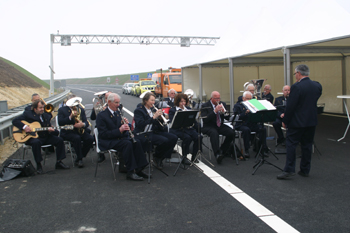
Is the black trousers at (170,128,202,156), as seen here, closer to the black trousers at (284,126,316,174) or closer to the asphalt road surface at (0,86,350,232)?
the asphalt road surface at (0,86,350,232)

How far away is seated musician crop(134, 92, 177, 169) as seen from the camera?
698 centimetres

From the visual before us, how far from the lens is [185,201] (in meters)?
5.15

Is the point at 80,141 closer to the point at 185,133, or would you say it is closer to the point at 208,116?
the point at 185,133

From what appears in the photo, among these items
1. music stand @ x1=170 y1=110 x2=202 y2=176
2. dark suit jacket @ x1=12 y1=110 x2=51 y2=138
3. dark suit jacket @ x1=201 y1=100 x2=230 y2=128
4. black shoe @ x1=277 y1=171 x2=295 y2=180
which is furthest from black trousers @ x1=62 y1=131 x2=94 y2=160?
black shoe @ x1=277 y1=171 x2=295 y2=180

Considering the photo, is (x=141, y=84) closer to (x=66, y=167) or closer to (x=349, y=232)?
(x=66, y=167)

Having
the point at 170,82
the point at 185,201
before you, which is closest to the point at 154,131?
the point at 185,201

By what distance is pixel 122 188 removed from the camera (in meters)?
5.99

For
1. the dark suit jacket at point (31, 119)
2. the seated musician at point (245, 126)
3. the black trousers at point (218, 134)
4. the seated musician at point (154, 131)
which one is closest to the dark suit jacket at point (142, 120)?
the seated musician at point (154, 131)

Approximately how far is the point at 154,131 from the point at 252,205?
3169 mm

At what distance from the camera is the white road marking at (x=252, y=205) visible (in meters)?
4.15

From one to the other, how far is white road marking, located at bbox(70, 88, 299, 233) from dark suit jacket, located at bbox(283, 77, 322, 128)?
1631 millimetres

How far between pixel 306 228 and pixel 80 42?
4693 centimetres

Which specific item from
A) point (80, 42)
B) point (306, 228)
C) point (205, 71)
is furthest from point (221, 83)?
point (80, 42)

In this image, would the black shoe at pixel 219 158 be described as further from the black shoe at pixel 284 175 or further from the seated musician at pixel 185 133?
the black shoe at pixel 284 175
